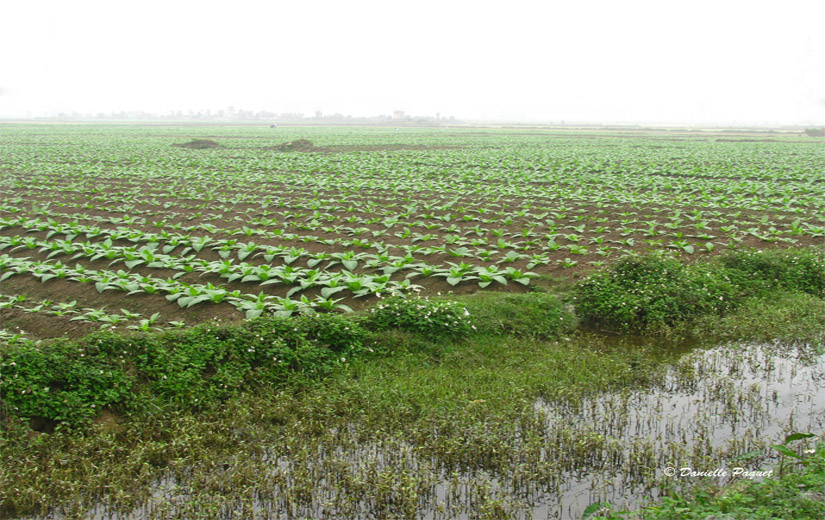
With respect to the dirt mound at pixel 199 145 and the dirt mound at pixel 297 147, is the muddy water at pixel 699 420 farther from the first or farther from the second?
the dirt mound at pixel 199 145

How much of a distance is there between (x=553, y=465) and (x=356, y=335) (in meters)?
2.90

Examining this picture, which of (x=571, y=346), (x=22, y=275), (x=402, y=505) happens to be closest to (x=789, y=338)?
(x=571, y=346)

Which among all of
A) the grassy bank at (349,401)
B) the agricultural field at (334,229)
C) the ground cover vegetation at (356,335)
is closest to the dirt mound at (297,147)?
the agricultural field at (334,229)

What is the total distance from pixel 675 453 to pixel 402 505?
2.20m

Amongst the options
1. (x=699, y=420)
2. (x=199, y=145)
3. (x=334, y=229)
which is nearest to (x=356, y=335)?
(x=699, y=420)

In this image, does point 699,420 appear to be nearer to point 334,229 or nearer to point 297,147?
point 334,229

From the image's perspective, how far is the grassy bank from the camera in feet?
13.7

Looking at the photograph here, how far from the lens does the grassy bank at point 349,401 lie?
165 inches

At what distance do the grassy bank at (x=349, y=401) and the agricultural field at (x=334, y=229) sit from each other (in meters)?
0.95

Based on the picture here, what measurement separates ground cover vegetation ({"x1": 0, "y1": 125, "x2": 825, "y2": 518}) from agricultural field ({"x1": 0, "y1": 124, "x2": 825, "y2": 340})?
0.24 ft

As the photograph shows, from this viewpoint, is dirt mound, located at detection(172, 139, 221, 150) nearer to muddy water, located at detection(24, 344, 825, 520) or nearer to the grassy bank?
the grassy bank

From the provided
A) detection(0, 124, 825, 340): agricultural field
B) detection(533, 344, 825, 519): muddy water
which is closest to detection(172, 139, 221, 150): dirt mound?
detection(0, 124, 825, 340): agricultural field

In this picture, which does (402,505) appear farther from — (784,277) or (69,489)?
(784,277)

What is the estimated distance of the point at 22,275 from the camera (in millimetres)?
9414
